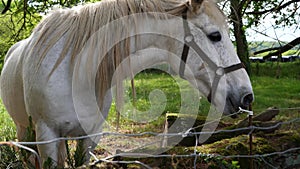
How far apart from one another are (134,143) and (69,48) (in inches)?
117

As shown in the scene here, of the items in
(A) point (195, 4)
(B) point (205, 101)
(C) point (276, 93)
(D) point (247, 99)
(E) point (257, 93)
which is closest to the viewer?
(D) point (247, 99)

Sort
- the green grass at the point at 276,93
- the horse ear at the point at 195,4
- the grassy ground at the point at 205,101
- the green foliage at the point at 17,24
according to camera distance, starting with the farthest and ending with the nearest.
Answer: the green grass at the point at 276,93
the green foliage at the point at 17,24
the grassy ground at the point at 205,101
the horse ear at the point at 195,4

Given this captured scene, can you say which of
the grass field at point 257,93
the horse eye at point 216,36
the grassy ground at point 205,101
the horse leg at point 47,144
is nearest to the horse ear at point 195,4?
the horse eye at point 216,36

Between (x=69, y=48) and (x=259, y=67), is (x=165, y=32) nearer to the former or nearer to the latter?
(x=69, y=48)

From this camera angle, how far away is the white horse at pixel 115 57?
2.68 m

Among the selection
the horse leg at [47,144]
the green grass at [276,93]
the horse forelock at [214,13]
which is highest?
the horse forelock at [214,13]

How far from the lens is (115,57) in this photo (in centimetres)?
269

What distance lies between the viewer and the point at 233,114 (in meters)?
2.64

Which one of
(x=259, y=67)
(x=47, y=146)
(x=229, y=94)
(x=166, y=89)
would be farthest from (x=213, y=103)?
(x=259, y=67)

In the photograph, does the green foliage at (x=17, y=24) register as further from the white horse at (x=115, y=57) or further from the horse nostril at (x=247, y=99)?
the horse nostril at (x=247, y=99)

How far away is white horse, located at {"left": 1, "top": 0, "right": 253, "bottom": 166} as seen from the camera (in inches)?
105

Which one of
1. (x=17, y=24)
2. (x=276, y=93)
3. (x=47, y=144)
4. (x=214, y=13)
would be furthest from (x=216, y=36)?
(x=276, y=93)

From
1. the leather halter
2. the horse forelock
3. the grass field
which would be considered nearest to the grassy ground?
the grass field

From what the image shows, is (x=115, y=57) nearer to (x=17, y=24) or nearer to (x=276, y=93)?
(x=17, y=24)
